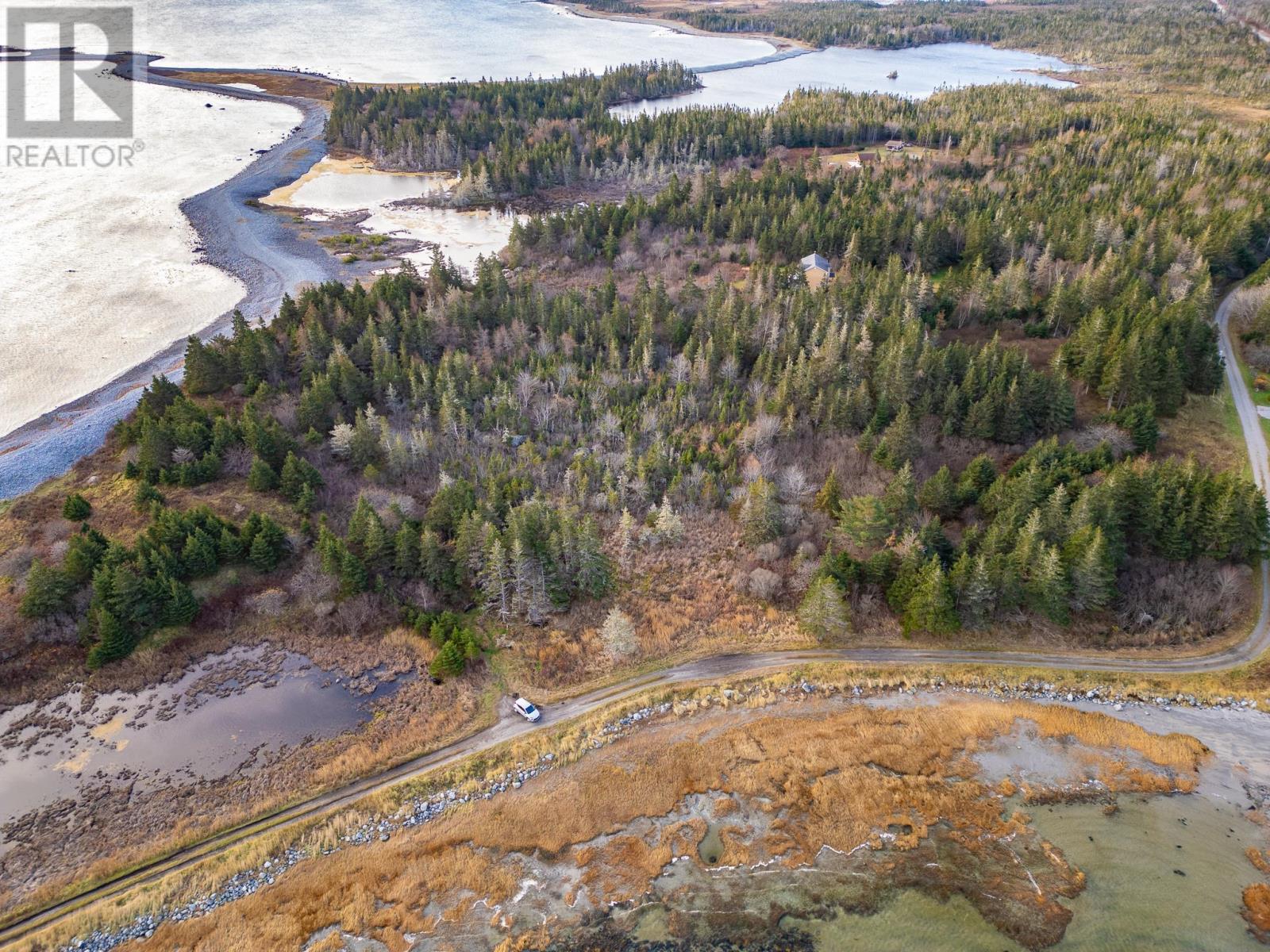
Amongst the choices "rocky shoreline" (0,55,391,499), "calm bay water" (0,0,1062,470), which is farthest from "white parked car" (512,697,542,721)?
"calm bay water" (0,0,1062,470)

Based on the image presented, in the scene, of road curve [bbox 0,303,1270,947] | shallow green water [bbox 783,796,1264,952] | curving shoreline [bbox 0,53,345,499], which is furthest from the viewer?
curving shoreline [bbox 0,53,345,499]

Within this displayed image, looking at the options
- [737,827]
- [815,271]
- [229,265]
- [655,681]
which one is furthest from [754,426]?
[229,265]

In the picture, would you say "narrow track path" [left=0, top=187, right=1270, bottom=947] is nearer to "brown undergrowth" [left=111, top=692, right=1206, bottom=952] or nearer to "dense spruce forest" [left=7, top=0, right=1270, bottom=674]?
"dense spruce forest" [left=7, top=0, right=1270, bottom=674]

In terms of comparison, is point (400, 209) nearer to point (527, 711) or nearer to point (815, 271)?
point (815, 271)

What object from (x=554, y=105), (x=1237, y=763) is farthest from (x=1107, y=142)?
(x=1237, y=763)

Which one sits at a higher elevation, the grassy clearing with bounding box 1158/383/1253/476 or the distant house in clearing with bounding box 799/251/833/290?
the distant house in clearing with bounding box 799/251/833/290

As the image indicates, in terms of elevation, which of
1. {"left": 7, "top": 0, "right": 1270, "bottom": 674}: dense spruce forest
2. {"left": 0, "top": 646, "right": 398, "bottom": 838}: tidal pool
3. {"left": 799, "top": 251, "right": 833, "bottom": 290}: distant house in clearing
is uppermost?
{"left": 799, "top": 251, "right": 833, "bottom": 290}: distant house in clearing

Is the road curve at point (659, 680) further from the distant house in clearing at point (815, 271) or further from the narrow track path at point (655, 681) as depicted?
the distant house in clearing at point (815, 271)

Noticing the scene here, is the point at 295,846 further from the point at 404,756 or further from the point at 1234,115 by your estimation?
the point at 1234,115
